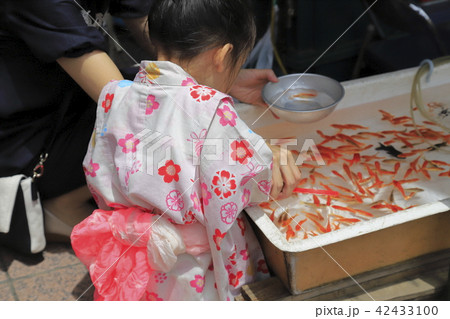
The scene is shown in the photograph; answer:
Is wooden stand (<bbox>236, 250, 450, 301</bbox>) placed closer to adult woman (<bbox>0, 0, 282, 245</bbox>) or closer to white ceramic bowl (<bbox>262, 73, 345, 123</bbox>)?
white ceramic bowl (<bbox>262, 73, 345, 123</bbox>)

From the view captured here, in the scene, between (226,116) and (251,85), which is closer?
(226,116)

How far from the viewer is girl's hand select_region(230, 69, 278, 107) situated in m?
2.41

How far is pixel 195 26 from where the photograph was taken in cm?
167

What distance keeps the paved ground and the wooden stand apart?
85 centimetres

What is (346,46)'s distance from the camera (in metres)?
3.85

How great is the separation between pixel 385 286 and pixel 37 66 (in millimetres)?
1676

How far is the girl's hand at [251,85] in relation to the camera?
2408 millimetres

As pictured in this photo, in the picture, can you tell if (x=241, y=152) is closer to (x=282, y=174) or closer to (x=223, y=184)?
(x=223, y=184)

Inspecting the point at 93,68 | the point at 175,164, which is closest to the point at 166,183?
the point at 175,164

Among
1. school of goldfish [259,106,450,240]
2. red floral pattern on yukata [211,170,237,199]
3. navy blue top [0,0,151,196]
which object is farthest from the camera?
school of goldfish [259,106,450,240]

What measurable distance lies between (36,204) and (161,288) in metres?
0.81

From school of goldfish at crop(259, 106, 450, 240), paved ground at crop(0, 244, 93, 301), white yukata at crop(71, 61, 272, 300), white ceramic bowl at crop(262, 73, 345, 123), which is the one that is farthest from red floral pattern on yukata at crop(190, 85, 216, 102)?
paved ground at crop(0, 244, 93, 301)
